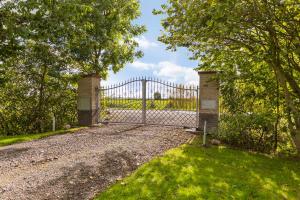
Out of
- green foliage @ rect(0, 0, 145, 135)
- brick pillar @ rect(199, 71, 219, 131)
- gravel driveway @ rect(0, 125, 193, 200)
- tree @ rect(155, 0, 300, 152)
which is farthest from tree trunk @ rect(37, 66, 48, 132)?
brick pillar @ rect(199, 71, 219, 131)

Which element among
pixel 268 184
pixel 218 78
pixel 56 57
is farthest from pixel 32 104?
pixel 268 184

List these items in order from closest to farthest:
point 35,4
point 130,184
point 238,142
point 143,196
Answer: point 143,196 → point 130,184 → point 35,4 → point 238,142

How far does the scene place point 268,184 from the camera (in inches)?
229

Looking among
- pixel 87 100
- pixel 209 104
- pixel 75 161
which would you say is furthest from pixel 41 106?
pixel 209 104

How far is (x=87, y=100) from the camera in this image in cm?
1284

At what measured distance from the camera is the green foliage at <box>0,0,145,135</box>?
921cm

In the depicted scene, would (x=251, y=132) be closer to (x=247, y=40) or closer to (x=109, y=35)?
(x=247, y=40)

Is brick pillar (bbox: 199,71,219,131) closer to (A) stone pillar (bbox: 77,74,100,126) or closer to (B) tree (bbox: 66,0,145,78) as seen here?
(A) stone pillar (bbox: 77,74,100,126)

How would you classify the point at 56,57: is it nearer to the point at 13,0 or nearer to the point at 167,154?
the point at 13,0

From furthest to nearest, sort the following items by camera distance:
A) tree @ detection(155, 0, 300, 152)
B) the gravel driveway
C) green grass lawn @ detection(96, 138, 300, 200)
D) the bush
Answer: the bush → tree @ detection(155, 0, 300, 152) → the gravel driveway → green grass lawn @ detection(96, 138, 300, 200)

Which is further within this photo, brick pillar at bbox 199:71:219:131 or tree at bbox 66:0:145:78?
tree at bbox 66:0:145:78

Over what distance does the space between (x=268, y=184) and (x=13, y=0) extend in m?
→ 9.77

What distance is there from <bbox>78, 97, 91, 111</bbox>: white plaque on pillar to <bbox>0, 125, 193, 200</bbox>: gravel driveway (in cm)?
248

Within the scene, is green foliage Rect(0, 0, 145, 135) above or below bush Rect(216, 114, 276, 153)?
above
